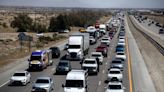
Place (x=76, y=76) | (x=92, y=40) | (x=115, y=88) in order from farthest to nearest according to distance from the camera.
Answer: (x=92, y=40), (x=115, y=88), (x=76, y=76)

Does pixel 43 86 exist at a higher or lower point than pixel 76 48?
higher

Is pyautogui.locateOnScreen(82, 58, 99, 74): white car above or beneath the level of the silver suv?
beneath

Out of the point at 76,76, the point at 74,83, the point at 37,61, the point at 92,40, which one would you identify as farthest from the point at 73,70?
the point at 92,40

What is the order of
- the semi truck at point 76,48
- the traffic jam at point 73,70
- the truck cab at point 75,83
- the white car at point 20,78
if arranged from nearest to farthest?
1. the truck cab at point 75,83
2. the traffic jam at point 73,70
3. the white car at point 20,78
4. the semi truck at point 76,48

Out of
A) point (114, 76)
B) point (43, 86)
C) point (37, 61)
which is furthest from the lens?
point (37, 61)

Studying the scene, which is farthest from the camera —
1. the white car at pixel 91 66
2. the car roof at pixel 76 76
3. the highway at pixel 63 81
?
the white car at pixel 91 66

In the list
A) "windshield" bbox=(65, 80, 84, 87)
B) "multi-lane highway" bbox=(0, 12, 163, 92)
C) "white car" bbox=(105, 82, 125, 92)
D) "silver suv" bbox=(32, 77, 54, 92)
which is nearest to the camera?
"windshield" bbox=(65, 80, 84, 87)

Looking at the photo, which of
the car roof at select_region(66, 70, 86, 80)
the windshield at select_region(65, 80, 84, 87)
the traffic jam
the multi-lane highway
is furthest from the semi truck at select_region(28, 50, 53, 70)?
the windshield at select_region(65, 80, 84, 87)

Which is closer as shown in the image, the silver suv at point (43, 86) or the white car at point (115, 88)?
the white car at point (115, 88)

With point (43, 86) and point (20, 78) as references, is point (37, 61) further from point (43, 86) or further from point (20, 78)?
point (43, 86)

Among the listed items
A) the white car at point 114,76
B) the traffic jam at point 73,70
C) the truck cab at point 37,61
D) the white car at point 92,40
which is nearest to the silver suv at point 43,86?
the traffic jam at point 73,70

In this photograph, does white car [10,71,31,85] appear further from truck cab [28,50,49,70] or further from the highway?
truck cab [28,50,49,70]

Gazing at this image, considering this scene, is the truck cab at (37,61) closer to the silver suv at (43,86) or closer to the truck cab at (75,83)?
the silver suv at (43,86)

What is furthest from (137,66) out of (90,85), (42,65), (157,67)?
(90,85)
